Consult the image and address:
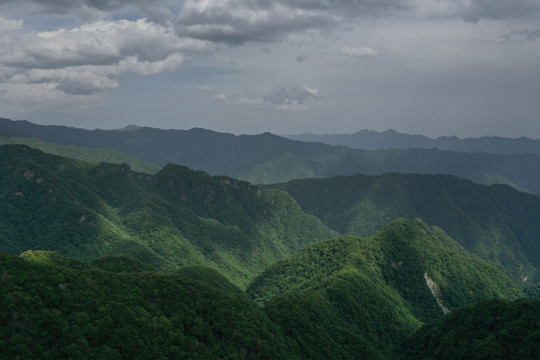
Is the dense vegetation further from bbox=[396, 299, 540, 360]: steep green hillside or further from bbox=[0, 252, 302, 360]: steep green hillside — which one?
bbox=[396, 299, 540, 360]: steep green hillside

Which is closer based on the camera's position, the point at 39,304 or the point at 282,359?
the point at 39,304

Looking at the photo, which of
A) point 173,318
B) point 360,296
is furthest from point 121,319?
point 360,296

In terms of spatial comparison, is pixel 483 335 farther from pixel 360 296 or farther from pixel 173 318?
pixel 173 318

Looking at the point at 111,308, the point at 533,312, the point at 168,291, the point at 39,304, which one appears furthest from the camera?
the point at 533,312

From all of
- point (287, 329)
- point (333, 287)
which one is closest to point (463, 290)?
point (333, 287)

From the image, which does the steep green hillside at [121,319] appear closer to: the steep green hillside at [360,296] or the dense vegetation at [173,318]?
the dense vegetation at [173,318]

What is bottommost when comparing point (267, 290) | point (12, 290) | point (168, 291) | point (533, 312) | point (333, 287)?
point (267, 290)

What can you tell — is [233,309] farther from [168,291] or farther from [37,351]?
[37,351]
